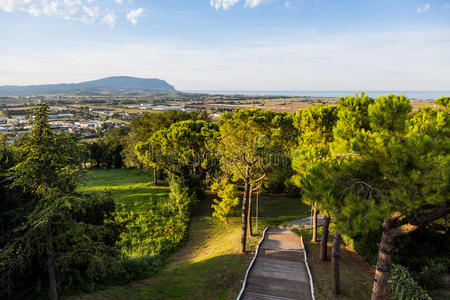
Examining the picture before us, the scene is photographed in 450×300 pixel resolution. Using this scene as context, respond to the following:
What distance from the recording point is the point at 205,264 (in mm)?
14008

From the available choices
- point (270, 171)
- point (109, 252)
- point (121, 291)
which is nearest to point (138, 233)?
point (121, 291)

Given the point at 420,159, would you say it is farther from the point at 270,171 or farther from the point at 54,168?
the point at 270,171

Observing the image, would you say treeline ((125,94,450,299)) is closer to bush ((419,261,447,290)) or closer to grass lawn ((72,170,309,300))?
bush ((419,261,447,290))

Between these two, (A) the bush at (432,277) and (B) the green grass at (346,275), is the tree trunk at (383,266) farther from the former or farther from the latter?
(A) the bush at (432,277)

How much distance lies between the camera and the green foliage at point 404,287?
31.9 ft

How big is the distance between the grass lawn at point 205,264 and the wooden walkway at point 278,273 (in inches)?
25.6

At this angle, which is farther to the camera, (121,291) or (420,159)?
(121,291)

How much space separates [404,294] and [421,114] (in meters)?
7.13

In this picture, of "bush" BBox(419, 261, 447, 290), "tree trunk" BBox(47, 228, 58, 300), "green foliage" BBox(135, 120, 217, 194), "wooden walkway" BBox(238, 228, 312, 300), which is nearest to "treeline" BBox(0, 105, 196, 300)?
"tree trunk" BBox(47, 228, 58, 300)

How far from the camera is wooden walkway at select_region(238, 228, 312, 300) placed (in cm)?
1048

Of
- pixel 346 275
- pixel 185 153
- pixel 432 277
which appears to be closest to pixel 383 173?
pixel 346 275

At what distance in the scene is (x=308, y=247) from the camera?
1608 centimetres

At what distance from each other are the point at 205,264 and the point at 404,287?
29.9 ft

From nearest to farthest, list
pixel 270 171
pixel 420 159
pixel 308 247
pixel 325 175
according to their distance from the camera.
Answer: pixel 420 159 → pixel 325 175 → pixel 308 247 → pixel 270 171
